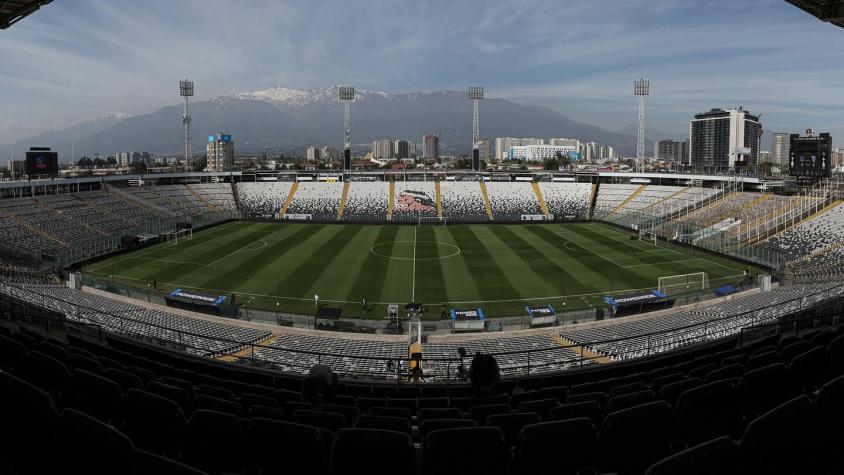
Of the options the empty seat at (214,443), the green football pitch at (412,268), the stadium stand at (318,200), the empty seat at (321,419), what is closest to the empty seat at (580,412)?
the empty seat at (321,419)

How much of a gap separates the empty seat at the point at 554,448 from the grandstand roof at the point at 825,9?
506 inches

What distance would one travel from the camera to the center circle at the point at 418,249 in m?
45.2

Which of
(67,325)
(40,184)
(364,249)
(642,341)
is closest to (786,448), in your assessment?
(67,325)

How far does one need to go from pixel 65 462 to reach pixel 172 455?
1.00m

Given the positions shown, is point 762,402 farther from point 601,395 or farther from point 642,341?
point 642,341

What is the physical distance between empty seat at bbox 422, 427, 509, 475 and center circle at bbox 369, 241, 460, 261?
4063 cm

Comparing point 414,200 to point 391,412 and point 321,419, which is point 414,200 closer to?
point 391,412

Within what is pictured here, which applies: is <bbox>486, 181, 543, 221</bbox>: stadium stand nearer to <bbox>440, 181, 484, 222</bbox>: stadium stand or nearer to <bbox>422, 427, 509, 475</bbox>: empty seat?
<bbox>440, 181, 484, 222</bbox>: stadium stand

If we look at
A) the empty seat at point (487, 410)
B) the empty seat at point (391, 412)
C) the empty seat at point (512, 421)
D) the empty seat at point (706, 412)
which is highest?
the empty seat at point (706, 412)

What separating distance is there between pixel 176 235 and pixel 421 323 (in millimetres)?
37074

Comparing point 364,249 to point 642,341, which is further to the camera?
point 364,249

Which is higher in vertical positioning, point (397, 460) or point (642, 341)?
point (397, 460)

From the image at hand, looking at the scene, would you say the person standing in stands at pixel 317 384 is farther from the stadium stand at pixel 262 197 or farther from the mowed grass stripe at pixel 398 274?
the stadium stand at pixel 262 197

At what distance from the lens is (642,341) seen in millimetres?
20891
